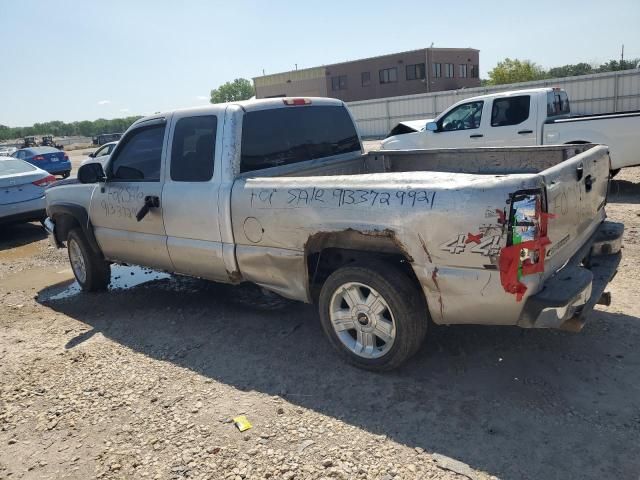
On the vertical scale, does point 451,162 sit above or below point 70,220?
above

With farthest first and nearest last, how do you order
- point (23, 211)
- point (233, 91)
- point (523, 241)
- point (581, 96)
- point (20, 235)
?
1. point (233, 91)
2. point (581, 96)
3. point (20, 235)
4. point (23, 211)
5. point (523, 241)

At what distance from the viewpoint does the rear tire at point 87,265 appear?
20.3ft

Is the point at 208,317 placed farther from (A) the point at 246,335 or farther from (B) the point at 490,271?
(B) the point at 490,271

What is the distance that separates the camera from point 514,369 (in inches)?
146

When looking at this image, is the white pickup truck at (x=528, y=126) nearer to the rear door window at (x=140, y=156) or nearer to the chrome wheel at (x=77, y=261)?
the rear door window at (x=140, y=156)

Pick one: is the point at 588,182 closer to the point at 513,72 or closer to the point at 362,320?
the point at 362,320

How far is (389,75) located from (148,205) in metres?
50.0

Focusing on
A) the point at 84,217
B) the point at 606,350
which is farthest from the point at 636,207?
the point at 84,217

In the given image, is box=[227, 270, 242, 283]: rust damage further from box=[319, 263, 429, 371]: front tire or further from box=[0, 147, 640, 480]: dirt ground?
box=[319, 263, 429, 371]: front tire

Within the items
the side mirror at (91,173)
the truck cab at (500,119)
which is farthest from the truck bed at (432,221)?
the truck cab at (500,119)

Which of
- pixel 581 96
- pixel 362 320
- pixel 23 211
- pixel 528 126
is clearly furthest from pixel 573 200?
pixel 581 96

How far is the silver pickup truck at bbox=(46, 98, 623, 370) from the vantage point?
10.0 feet

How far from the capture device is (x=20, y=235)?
10.7 m

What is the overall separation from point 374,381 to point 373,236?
3.40 ft
